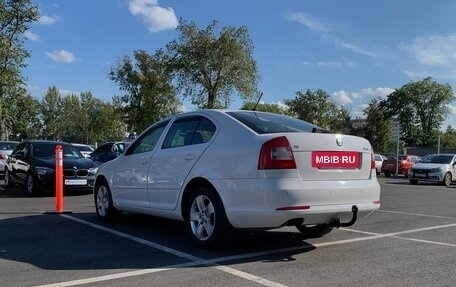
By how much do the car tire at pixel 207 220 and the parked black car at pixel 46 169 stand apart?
7813 mm

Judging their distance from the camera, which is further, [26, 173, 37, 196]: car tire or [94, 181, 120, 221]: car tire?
[26, 173, 37, 196]: car tire

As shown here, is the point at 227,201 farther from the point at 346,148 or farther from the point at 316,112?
the point at 316,112

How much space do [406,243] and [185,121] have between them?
3412 millimetres

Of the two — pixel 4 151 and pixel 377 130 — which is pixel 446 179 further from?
pixel 377 130

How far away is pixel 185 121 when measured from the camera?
7.18 m

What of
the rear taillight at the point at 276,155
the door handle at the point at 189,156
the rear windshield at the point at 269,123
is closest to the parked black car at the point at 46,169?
the door handle at the point at 189,156

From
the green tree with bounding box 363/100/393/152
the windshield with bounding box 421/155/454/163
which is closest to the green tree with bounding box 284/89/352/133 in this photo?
the green tree with bounding box 363/100/393/152

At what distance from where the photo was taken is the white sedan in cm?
562

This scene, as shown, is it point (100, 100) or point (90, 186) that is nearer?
point (90, 186)

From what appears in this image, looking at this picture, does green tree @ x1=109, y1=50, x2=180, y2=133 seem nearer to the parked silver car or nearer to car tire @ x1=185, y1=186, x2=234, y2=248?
the parked silver car

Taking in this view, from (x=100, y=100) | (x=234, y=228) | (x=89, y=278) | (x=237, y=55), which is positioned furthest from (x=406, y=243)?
(x=100, y=100)

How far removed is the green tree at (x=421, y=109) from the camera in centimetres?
8769

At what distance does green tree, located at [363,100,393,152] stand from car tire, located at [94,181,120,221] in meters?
70.9

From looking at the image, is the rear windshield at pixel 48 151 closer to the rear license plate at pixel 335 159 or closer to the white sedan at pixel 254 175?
the white sedan at pixel 254 175
